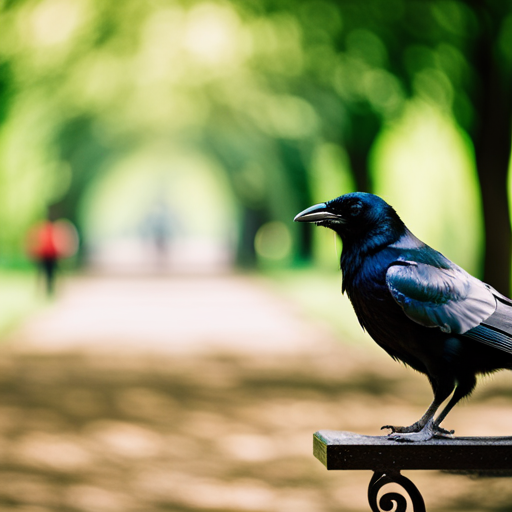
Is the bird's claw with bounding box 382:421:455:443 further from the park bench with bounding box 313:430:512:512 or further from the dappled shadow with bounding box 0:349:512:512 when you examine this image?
the dappled shadow with bounding box 0:349:512:512

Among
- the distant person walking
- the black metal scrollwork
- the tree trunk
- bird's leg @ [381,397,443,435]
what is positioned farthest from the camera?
the distant person walking

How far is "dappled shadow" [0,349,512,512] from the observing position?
217 inches

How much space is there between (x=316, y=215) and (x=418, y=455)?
714 millimetres

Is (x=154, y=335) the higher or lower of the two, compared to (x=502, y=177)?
lower

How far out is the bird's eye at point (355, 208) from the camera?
213cm

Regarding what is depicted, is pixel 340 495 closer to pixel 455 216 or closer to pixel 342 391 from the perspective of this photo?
pixel 342 391

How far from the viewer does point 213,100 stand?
32938 mm

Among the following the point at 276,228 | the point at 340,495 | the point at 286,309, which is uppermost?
the point at 276,228

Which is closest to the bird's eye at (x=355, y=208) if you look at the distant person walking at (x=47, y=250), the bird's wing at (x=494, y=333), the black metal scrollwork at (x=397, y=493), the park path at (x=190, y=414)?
the bird's wing at (x=494, y=333)

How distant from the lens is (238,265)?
4100cm

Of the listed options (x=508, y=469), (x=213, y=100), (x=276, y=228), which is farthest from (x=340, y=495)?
(x=276, y=228)

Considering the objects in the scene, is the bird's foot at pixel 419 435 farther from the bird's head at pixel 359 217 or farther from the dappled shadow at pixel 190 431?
the dappled shadow at pixel 190 431

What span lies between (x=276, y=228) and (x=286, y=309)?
1453 inches

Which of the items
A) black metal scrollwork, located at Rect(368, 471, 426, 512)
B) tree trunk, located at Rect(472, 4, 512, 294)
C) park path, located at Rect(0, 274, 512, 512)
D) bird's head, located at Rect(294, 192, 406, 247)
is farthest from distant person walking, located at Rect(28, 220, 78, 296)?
bird's head, located at Rect(294, 192, 406, 247)
